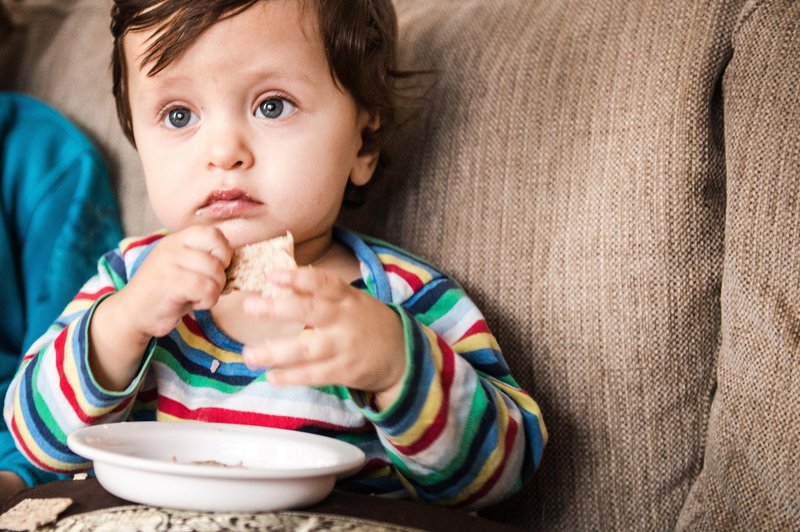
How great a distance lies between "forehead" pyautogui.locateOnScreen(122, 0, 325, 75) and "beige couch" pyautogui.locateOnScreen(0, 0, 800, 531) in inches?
10.9

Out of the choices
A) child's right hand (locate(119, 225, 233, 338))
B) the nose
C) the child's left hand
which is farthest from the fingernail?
the nose

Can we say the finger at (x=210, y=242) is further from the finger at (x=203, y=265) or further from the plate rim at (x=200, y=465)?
the plate rim at (x=200, y=465)

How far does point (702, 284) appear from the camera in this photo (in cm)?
92

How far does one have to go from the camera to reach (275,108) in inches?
38.5

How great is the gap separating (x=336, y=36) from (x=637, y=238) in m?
0.43

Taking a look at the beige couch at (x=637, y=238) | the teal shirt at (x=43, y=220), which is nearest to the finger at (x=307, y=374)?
the beige couch at (x=637, y=238)

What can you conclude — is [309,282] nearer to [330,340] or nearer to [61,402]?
[330,340]

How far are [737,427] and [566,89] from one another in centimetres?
45

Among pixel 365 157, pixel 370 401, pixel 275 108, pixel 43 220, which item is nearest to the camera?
pixel 370 401

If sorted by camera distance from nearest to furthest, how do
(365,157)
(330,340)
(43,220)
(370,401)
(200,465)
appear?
(200,465) → (330,340) → (370,401) → (365,157) → (43,220)

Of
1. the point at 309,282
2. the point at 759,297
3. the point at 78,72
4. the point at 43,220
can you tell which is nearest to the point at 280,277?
the point at 309,282

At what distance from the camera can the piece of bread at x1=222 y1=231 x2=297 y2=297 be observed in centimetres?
85

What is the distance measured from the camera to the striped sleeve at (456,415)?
0.84m

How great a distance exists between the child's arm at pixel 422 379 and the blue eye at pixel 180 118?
0.32 meters
